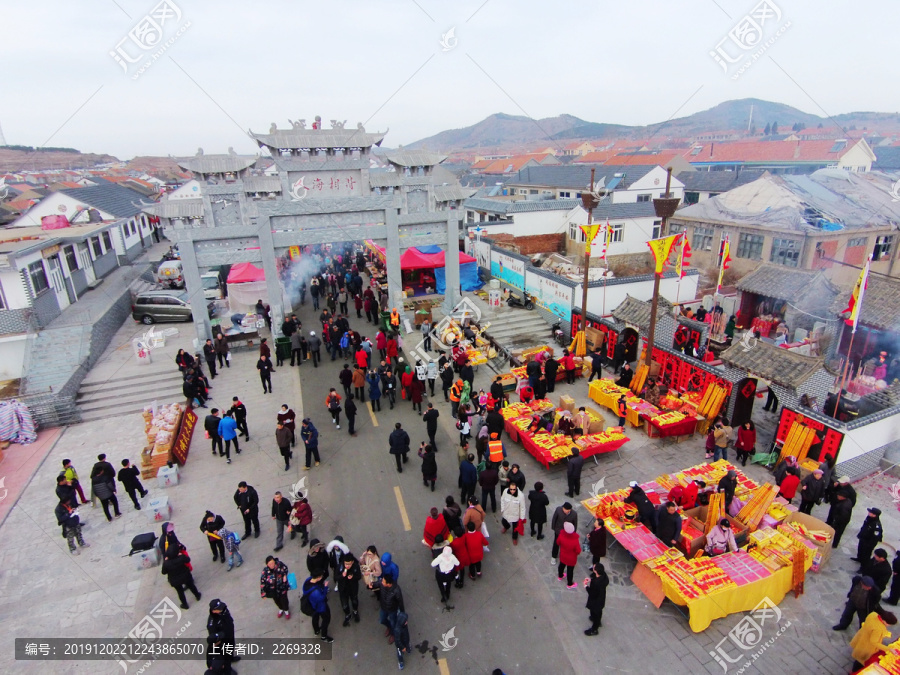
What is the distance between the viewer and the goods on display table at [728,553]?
25.0 feet

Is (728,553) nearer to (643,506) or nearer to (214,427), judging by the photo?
(643,506)

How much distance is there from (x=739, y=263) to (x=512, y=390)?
684 inches

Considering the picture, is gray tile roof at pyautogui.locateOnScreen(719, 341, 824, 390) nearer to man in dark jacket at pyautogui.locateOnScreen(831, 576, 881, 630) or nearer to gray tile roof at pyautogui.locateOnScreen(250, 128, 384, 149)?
man in dark jacket at pyautogui.locateOnScreen(831, 576, 881, 630)

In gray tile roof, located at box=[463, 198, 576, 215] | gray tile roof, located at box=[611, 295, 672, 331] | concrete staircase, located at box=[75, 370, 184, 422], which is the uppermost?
gray tile roof, located at box=[463, 198, 576, 215]

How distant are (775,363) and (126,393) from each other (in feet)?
63.8

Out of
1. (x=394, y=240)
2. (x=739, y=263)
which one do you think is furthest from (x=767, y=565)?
(x=739, y=263)

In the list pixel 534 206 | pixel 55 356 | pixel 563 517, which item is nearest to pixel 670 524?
pixel 563 517

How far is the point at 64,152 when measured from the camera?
139 metres

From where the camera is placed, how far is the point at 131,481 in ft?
34.5

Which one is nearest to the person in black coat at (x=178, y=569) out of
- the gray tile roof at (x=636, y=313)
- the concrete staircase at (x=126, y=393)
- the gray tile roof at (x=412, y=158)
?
the concrete staircase at (x=126, y=393)

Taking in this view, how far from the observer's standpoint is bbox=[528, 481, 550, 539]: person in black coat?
29.8ft

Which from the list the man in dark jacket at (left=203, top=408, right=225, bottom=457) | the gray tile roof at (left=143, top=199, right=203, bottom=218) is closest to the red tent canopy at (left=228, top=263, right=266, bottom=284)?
the gray tile roof at (left=143, top=199, right=203, bottom=218)

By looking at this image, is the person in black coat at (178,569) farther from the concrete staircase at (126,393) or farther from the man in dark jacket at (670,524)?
the concrete staircase at (126,393)

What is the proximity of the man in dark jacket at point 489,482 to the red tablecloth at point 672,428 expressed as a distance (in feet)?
16.3
